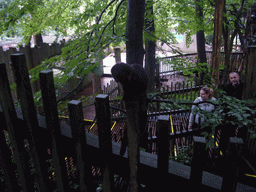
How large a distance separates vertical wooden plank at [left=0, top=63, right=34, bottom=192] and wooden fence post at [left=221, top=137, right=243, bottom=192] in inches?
50.0

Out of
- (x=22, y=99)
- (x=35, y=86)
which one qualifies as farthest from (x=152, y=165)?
(x=35, y=86)

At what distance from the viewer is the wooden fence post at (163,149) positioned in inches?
33.3

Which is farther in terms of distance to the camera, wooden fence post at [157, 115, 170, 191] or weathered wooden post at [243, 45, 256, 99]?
weathered wooden post at [243, 45, 256, 99]

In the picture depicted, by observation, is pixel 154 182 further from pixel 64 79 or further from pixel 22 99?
pixel 64 79

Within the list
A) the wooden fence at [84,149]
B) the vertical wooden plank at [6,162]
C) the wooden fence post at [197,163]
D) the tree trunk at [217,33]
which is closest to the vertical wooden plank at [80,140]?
the wooden fence at [84,149]

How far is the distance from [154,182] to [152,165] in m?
0.10

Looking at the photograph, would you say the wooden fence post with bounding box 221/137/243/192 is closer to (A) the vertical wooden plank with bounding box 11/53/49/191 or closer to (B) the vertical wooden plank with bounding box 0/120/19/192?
(A) the vertical wooden plank with bounding box 11/53/49/191

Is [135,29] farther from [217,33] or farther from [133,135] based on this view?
[217,33]

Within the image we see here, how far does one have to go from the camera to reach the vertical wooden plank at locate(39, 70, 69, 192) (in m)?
0.97

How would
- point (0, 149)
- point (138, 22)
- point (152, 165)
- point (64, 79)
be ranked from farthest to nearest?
point (138, 22)
point (64, 79)
point (0, 149)
point (152, 165)

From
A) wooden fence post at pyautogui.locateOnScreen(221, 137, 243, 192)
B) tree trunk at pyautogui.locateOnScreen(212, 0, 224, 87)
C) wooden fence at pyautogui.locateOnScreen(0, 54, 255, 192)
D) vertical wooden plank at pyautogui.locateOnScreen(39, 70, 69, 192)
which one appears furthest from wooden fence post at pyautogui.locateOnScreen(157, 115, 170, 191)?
tree trunk at pyautogui.locateOnScreen(212, 0, 224, 87)

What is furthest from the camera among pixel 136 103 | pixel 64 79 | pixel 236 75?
pixel 236 75

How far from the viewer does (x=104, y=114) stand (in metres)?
0.91

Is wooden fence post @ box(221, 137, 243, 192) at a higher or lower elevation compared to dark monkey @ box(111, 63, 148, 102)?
lower
